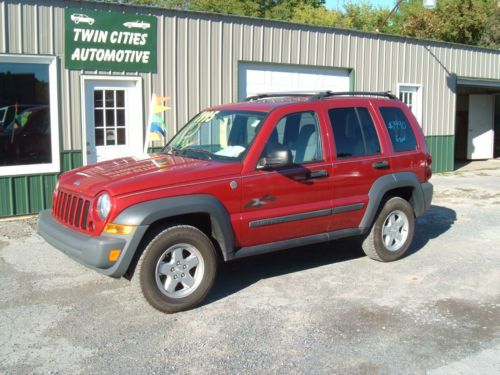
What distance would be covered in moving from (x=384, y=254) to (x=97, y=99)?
5.84 m

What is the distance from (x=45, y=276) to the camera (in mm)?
6301

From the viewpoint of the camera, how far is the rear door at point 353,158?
611 centimetres

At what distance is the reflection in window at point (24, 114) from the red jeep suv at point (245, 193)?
157 inches

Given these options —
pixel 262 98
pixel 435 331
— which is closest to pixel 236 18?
pixel 262 98

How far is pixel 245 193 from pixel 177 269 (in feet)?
3.08

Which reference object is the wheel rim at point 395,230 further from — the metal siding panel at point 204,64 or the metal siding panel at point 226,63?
the metal siding panel at point 226,63

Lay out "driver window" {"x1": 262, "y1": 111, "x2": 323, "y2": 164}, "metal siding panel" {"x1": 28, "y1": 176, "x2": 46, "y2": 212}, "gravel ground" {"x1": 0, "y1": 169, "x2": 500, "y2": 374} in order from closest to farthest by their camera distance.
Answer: "gravel ground" {"x1": 0, "y1": 169, "x2": 500, "y2": 374} → "driver window" {"x1": 262, "y1": 111, "x2": 323, "y2": 164} → "metal siding panel" {"x1": 28, "y1": 176, "x2": 46, "y2": 212}

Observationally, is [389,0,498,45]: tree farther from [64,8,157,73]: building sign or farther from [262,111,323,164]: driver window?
[262,111,323,164]: driver window

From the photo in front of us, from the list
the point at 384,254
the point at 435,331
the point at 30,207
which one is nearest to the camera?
the point at 435,331

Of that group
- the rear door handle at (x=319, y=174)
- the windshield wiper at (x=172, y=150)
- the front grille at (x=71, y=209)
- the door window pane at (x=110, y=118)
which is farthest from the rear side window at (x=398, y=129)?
the door window pane at (x=110, y=118)

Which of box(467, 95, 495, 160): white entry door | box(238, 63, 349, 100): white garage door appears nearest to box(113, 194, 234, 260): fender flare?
box(238, 63, 349, 100): white garage door

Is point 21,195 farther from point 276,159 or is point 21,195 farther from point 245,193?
point 276,159

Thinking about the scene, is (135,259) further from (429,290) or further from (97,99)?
(97,99)

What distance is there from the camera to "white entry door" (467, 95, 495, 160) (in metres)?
20.3
